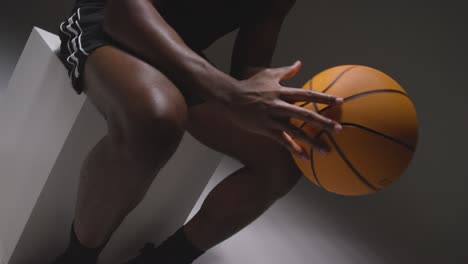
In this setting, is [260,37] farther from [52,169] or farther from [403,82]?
[403,82]

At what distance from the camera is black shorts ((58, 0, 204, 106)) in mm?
1005

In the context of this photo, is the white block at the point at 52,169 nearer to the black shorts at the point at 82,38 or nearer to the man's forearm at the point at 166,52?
the black shorts at the point at 82,38

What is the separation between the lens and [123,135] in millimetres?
886

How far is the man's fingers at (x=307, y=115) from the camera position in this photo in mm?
906

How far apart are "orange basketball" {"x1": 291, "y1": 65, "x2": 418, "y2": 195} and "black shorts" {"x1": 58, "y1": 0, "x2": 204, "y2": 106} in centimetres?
30

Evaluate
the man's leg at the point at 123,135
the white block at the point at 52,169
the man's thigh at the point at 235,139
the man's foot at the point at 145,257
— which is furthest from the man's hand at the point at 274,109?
the man's foot at the point at 145,257

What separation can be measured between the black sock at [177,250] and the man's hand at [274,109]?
484 millimetres

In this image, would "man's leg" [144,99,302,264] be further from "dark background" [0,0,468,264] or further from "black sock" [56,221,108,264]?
"dark background" [0,0,468,264]

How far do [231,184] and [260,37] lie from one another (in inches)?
15.9

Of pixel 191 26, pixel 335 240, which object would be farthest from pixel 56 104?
pixel 335 240

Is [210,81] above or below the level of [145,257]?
above

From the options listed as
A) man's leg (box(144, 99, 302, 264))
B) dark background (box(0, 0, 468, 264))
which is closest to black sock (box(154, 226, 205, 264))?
man's leg (box(144, 99, 302, 264))

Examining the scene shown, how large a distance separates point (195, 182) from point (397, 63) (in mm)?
1823

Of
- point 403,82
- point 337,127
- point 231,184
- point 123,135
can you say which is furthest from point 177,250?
point 403,82
